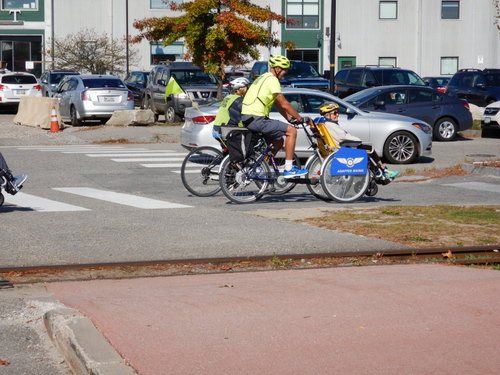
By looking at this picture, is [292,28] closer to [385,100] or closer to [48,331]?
[385,100]

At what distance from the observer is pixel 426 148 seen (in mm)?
19844

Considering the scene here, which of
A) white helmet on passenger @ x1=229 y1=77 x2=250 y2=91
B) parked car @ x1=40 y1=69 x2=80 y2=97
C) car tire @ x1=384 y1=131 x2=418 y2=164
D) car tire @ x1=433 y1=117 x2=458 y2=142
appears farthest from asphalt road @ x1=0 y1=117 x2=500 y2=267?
parked car @ x1=40 y1=69 x2=80 y2=97

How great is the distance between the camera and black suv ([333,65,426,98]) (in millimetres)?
31281

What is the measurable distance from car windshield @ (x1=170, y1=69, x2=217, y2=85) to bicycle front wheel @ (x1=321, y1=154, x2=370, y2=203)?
18101 millimetres

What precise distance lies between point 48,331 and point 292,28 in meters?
55.2

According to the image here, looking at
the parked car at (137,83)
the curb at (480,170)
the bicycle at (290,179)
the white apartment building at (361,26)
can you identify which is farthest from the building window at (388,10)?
the bicycle at (290,179)

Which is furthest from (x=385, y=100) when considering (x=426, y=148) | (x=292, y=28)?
(x=292, y=28)

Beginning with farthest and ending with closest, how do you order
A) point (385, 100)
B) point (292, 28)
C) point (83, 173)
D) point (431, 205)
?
point (292, 28)
point (385, 100)
point (83, 173)
point (431, 205)

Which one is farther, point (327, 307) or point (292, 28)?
point (292, 28)

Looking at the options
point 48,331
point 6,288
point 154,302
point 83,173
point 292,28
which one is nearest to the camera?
point 48,331

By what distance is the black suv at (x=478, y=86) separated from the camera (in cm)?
3569

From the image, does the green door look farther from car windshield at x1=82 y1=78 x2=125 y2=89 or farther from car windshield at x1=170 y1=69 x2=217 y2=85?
car windshield at x1=82 y1=78 x2=125 y2=89

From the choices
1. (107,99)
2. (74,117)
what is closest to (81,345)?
(107,99)

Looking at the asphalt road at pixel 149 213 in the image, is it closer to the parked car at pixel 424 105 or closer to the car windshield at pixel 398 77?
the parked car at pixel 424 105
